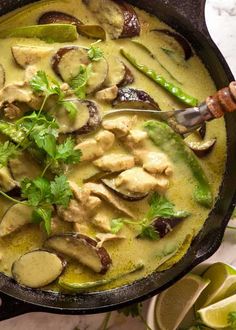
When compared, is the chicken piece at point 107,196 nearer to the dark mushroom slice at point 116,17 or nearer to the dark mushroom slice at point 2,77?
the dark mushroom slice at point 2,77

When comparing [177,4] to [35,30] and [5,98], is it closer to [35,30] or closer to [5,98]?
[35,30]

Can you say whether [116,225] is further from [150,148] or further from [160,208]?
[150,148]

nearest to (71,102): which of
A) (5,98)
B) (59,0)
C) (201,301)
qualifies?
(5,98)

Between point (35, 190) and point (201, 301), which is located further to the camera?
point (201, 301)

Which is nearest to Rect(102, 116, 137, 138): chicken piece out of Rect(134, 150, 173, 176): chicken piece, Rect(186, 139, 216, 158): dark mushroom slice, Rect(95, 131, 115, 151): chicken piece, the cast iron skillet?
Rect(95, 131, 115, 151): chicken piece

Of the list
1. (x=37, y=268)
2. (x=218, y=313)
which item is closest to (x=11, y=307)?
(x=37, y=268)

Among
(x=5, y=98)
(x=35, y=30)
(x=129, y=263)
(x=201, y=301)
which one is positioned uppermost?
(x=35, y=30)

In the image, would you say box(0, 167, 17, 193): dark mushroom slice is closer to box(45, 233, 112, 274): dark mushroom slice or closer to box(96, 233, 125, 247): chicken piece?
box(45, 233, 112, 274): dark mushroom slice
